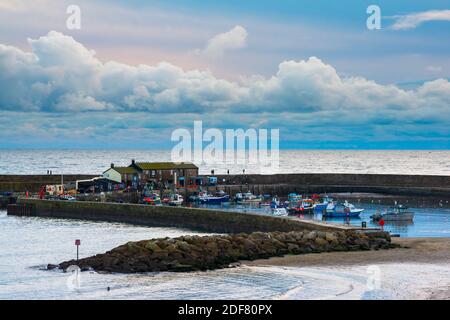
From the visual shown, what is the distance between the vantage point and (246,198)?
3939 inches

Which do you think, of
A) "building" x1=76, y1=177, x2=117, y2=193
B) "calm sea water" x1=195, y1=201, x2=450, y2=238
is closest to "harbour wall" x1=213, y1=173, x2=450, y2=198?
"calm sea water" x1=195, y1=201, x2=450, y2=238

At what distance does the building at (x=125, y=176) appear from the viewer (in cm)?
9881

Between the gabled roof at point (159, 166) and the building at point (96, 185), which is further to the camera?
the gabled roof at point (159, 166)

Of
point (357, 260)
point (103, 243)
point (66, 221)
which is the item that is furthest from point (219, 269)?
point (66, 221)

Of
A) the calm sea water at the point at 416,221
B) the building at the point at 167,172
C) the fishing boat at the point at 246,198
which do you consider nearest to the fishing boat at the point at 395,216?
the calm sea water at the point at 416,221

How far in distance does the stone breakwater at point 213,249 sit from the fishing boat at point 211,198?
1943 inches

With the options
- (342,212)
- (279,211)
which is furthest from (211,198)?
(342,212)

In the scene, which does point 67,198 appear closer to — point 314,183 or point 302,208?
point 302,208

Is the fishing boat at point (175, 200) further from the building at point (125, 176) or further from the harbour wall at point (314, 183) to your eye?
the harbour wall at point (314, 183)

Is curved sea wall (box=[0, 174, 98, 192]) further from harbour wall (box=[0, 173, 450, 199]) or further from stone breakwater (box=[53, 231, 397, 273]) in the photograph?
stone breakwater (box=[53, 231, 397, 273])

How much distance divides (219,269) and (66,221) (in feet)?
134

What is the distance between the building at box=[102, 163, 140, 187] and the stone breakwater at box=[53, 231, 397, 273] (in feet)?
179

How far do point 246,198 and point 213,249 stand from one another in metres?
Result: 58.3
